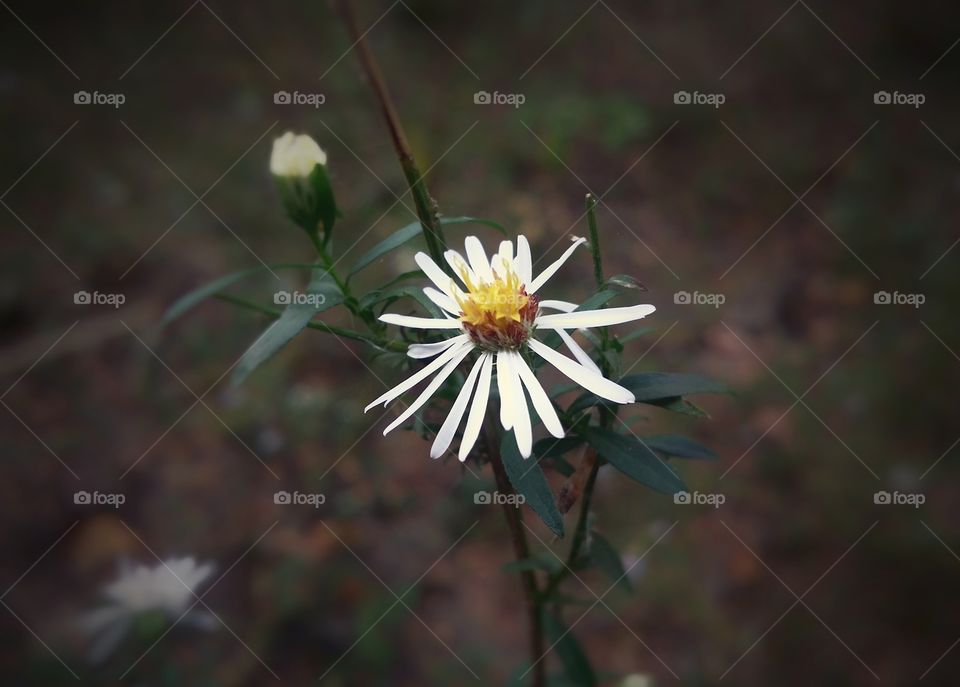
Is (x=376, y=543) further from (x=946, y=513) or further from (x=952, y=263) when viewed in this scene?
(x=952, y=263)

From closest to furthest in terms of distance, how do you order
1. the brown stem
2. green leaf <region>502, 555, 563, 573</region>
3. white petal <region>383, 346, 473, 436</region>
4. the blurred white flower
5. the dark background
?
1. the brown stem
2. white petal <region>383, 346, 473, 436</region>
3. green leaf <region>502, 555, 563, 573</region>
4. the blurred white flower
5. the dark background

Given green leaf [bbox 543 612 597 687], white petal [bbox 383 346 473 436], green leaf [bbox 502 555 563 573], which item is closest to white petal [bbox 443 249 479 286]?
white petal [bbox 383 346 473 436]

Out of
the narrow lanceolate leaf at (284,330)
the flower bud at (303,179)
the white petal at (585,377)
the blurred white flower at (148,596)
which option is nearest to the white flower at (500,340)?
the white petal at (585,377)

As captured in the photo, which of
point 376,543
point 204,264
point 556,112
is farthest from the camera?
point 556,112

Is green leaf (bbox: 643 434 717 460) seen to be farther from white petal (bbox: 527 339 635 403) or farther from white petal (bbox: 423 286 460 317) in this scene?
white petal (bbox: 423 286 460 317)

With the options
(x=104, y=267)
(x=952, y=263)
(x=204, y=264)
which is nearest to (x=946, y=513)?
(x=952, y=263)
